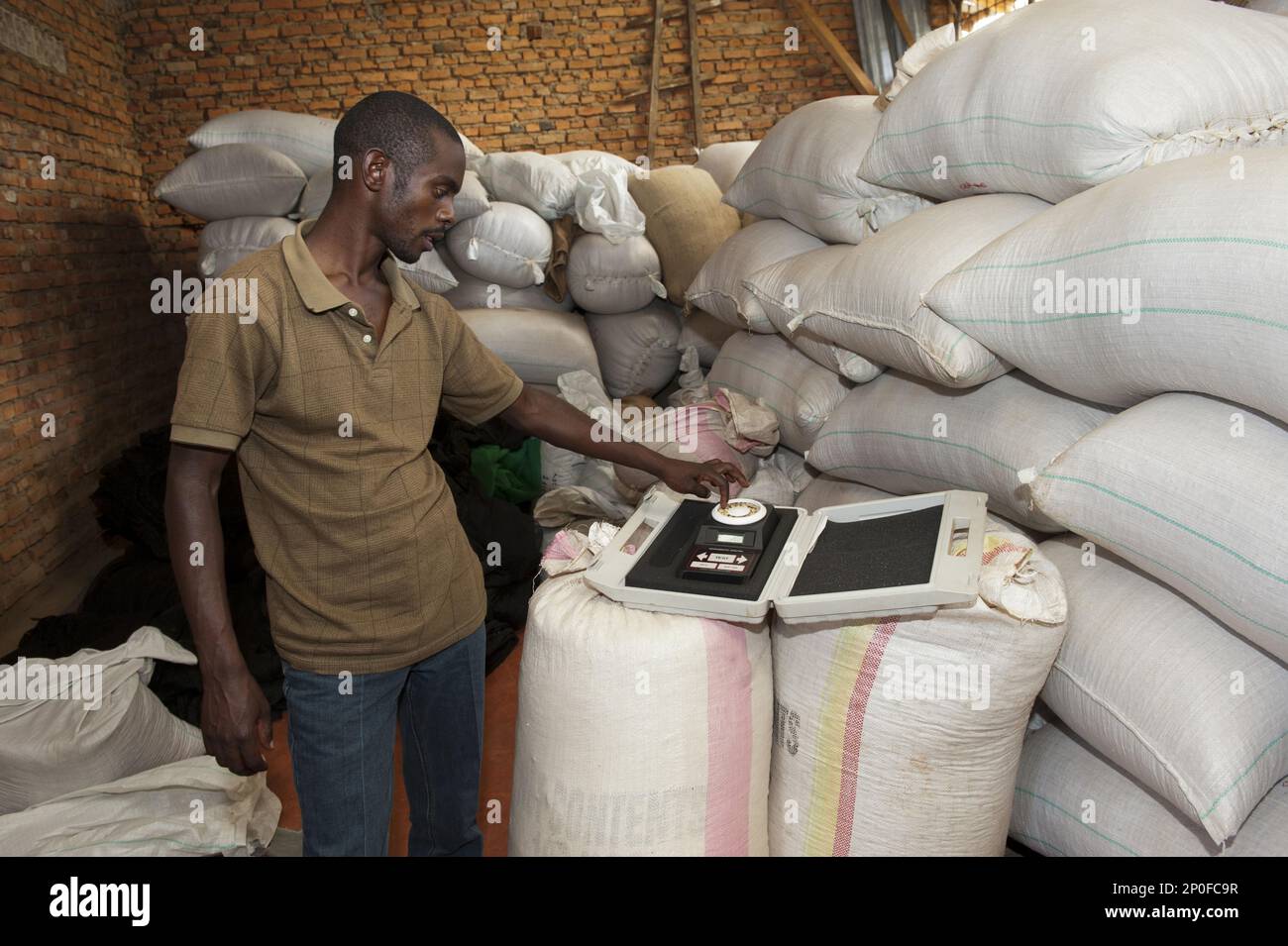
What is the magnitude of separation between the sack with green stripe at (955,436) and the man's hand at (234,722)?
3.73ft

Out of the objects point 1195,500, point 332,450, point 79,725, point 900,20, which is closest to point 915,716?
point 1195,500

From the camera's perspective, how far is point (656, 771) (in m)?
1.23

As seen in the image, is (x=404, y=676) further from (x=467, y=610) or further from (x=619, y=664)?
(x=619, y=664)

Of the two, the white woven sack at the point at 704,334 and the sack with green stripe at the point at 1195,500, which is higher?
the white woven sack at the point at 704,334

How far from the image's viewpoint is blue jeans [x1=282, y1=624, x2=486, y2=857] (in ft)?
4.28

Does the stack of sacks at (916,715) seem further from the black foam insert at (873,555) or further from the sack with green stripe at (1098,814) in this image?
the sack with green stripe at (1098,814)

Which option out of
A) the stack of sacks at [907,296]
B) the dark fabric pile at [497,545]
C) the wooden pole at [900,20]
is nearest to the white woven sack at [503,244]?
the dark fabric pile at [497,545]

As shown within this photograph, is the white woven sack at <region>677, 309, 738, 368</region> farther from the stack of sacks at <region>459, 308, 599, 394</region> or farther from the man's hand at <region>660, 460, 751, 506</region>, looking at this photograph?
the man's hand at <region>660, 460, 751, 506</region>

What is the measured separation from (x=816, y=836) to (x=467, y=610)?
611 mm

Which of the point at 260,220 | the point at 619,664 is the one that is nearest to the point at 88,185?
the point at 260,220

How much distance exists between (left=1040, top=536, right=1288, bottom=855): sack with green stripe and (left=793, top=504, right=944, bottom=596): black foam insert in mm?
322

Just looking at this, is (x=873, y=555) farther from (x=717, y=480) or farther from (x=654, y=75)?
(x=654, y=75)

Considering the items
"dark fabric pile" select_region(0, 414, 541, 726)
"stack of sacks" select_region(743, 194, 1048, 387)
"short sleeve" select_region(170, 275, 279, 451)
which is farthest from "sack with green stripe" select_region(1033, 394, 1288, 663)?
"dark fabric pile" select_region(0, 414, 541, 726)

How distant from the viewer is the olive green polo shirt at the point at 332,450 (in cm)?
116
